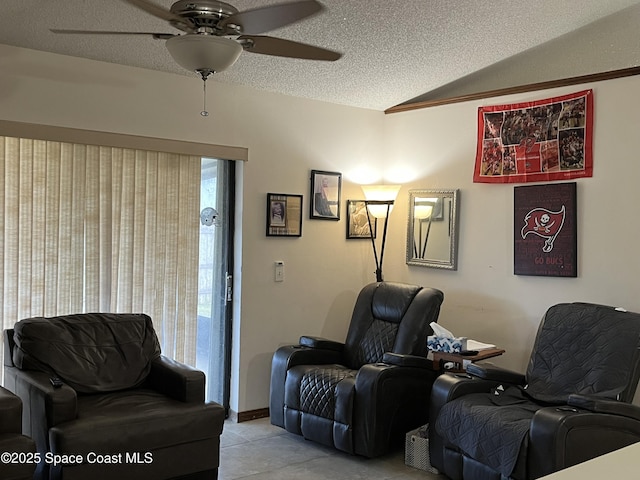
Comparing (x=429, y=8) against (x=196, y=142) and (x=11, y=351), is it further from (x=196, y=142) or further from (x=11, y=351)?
(x=11, y=351)

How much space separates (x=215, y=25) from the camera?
2.57 m

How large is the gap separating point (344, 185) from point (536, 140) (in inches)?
58.1

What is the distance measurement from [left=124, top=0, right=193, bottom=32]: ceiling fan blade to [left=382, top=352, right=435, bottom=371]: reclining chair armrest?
226 centimetres

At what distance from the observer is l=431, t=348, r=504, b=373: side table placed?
13.2ft

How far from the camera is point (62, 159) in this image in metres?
3.89

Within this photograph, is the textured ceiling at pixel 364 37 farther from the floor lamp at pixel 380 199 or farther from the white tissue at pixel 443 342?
the white tissue at pixel 443 342

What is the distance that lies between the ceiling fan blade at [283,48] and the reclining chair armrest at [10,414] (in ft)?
6.01

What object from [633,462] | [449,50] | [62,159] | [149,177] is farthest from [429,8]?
[633,462]

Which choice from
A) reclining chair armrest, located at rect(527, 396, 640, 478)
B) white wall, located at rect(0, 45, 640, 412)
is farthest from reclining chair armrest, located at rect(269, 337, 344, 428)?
reclining chair armrest, located at rect(527, 396, 640, 478)

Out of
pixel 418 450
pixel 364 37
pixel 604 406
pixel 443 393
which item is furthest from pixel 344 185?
pixel 604 406

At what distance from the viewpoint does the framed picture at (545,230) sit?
4.16 m

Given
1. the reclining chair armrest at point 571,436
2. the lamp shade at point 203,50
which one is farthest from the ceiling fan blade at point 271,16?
the reclining chair armrest at point 571,436

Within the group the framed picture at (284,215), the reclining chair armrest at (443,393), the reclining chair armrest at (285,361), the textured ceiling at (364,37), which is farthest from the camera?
the framed picture at (284,215)

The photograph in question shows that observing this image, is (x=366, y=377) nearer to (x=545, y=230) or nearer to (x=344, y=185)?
(x=545, y=230)
